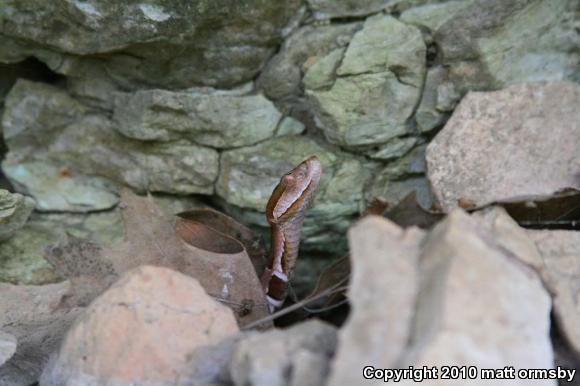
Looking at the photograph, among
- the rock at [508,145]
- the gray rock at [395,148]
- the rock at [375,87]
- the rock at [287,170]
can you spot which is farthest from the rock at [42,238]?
the rock at [508,145]

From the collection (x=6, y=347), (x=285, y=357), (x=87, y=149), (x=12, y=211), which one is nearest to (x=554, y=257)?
(x=285, y=357)

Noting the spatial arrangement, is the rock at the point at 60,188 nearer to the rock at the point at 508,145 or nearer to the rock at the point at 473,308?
the rock at the point at 508,145

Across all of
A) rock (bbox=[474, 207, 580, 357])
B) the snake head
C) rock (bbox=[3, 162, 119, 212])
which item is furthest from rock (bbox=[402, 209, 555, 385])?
rock (bbox=[3, 162, 119, 212])

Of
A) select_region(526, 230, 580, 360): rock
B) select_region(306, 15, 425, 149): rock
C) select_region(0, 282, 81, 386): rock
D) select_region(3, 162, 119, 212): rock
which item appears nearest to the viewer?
select_region(526, 230, 580, 360): rock

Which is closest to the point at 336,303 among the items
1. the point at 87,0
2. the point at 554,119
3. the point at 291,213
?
the point at 291,213

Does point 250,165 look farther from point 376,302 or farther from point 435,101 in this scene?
point 376,302

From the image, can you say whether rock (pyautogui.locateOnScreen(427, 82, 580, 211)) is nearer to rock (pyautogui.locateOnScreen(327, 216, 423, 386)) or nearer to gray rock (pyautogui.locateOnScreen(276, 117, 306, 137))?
gray rock (pyautogui.locateOnScreen(276, 117, 306, 137))

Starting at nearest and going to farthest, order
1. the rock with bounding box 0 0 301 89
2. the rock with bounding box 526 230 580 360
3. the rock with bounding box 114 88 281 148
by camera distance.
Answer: the rock with bounding box 526 230 580 360, the rock with bounding box 0 0 301 89, the rock with bounding box 114 88 281 148
